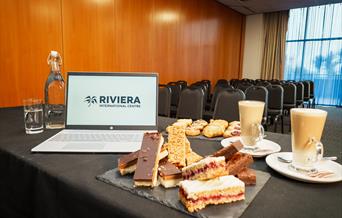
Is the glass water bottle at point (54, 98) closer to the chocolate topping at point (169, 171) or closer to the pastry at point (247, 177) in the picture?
the chocolate topping at point (169, 171)

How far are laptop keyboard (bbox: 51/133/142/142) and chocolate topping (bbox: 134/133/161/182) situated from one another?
0.23 metres

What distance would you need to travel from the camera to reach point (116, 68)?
12.5 feet

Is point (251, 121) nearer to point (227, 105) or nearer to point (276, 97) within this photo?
point (227, 105)

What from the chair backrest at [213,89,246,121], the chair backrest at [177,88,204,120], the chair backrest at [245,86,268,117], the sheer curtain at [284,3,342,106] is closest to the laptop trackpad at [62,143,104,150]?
the chair backrest at [213,89,246,121]

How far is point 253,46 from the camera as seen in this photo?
24.7 feet

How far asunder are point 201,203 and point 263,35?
7881 mm

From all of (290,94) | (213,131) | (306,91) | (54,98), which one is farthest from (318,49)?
(54,98)

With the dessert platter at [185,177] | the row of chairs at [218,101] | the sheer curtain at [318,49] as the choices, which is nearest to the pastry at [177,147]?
the dessert platter at [185,177]

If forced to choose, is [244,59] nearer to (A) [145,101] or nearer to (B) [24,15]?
(B) [24,15]

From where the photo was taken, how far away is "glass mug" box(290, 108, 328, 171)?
61cm

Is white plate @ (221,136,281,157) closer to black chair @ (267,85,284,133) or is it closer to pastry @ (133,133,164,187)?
pastry @ (133,133,164,187)

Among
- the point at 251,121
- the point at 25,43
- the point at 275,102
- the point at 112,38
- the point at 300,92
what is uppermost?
the point at 112,38

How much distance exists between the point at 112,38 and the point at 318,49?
6105 millimetres

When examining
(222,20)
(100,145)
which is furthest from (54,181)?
(222,20)
